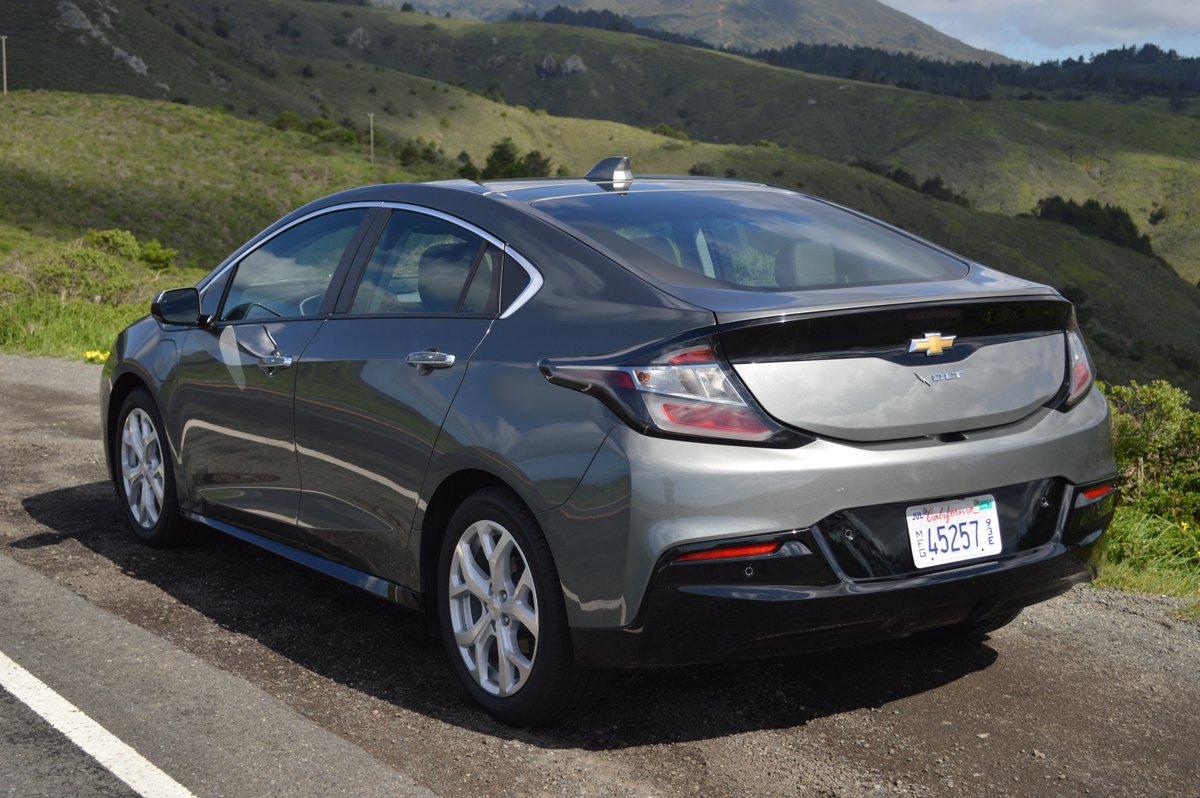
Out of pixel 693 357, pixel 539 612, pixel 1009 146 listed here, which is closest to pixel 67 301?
pixel 539 612

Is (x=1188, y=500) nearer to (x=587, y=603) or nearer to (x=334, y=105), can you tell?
(x=587, y=603)

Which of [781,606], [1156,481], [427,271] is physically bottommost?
[1156,481]

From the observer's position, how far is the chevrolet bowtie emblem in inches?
139

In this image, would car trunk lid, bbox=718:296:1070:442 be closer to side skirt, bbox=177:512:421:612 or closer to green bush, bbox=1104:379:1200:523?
side skirt, bbox=177:512:421:612

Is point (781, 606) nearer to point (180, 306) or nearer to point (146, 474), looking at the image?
point (180, 306)

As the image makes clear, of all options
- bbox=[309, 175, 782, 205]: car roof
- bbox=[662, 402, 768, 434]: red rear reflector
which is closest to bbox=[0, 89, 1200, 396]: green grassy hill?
bbox=[309, 175, 782, 205]: car roof

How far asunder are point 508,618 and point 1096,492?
181 centimetres

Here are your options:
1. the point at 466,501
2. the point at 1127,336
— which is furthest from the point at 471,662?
the point at 1127,336

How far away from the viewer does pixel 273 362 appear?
15.8 feet

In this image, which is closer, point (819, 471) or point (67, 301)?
point (819, 471)

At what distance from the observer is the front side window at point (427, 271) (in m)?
4.12

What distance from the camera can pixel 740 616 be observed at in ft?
11.2

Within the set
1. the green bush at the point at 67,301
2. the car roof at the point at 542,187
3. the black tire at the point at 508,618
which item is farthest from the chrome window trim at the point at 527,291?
the green bush at the point at 67,301

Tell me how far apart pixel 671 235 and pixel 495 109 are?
156m
